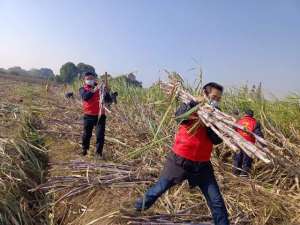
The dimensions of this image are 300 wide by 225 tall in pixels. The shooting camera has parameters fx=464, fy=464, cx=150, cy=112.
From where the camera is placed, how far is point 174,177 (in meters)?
4.17

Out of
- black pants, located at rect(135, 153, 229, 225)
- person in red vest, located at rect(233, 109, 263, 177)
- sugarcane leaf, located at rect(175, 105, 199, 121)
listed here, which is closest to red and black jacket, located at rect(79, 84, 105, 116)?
person in red vest, located at rect(233, 109, 263, 177)

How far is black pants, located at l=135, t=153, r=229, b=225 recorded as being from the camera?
13.3 feet

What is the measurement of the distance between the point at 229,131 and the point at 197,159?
787 mm

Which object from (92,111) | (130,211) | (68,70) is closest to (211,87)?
(130,211)

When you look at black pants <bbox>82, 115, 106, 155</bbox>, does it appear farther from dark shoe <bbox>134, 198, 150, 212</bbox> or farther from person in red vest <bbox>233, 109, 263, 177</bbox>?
dark shoe <bbox>134, 198, 150, 212</bbox>

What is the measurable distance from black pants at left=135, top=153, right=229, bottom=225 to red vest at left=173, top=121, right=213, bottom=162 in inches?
2.1

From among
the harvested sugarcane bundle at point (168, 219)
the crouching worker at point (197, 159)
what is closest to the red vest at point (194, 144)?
the crouching worker at point (197, 159)

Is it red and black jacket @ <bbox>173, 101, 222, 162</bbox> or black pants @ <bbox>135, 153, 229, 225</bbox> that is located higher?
red and black jacket @ <bbox>173, 101, 222, 162</bbox>

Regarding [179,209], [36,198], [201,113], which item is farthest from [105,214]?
[201,113]

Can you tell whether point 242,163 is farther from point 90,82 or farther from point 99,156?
point 90,82

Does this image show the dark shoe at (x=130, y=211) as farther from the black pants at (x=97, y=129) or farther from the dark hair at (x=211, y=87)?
the black pants at (x=97, y=129)

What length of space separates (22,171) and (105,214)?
1494 millimetres

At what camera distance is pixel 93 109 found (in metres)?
6.88

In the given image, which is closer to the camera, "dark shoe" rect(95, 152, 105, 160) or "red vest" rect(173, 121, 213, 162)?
"red vest" rect(173, 121, 213, 162)
